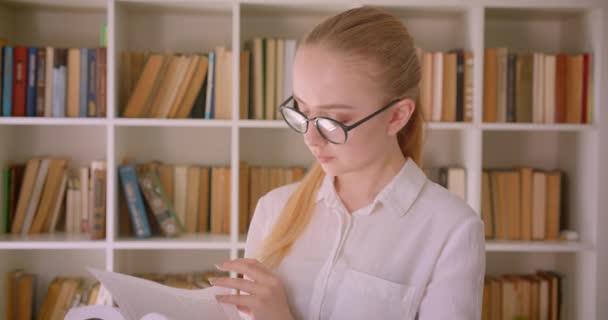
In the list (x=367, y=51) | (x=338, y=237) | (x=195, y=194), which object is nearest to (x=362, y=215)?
(x=338, y=237)

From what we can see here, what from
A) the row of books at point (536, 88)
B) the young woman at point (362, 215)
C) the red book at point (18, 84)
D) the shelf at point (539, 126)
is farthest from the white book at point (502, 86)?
the red book at point (18, 84)

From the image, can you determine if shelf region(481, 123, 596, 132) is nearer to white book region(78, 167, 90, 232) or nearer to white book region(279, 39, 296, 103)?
white book region(279, 39, 296, 103)

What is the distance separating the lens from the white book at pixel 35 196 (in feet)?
9.04

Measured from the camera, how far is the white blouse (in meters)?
1.15

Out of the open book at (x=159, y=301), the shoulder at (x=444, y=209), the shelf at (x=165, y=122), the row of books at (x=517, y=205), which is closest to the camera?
the open book at (x=159, y=301)

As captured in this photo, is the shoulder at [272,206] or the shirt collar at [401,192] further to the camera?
the shoulder at [272,206]

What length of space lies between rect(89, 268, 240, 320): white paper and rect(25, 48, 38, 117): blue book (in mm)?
1768

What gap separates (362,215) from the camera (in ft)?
4.10

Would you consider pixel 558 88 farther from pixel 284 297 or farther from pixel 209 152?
pixel 284 297

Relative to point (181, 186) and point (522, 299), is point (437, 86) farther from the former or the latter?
point (181, 186)

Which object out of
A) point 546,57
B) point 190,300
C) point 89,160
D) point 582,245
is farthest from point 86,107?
point 582,245

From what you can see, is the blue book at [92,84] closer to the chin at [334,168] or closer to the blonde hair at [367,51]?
the blonde hair at [367,51]

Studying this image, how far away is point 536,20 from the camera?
2980mm

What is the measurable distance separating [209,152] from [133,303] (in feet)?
6.32
